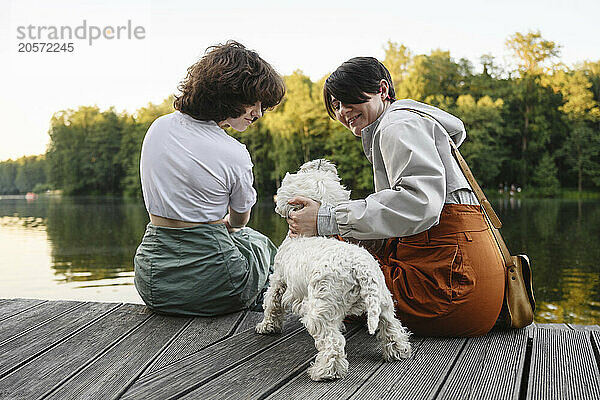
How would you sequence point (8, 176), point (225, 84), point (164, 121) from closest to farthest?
1. point (225, 84)
2. point (164, 121)
3. point (8, 176)

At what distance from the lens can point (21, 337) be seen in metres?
2.93

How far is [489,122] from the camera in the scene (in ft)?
134

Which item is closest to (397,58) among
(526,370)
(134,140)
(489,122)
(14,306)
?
(489,122)

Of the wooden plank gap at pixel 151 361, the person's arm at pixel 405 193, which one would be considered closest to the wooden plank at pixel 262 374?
the wooden plank gap at pixel 151 361

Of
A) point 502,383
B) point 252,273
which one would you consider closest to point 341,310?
point 502,383

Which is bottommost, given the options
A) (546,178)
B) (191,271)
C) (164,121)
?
(546,178)

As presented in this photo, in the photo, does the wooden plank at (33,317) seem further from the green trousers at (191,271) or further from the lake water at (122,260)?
the lake water at (122,260)

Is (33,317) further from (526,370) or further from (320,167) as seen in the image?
(526,370)

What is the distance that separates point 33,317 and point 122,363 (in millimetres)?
1159

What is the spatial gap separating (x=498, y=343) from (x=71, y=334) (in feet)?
7.38

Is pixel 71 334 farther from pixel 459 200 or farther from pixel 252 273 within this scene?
pixel 459 200

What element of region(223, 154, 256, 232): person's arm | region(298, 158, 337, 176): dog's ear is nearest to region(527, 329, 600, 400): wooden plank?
region(298, 158, 337, 176): dog's ear

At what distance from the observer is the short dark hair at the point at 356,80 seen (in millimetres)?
2697

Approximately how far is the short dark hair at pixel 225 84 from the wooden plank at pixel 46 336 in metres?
1.39
